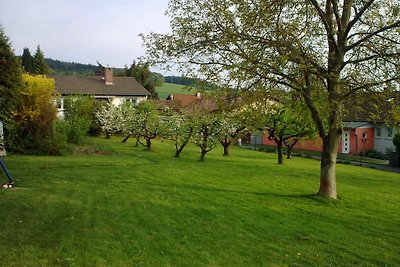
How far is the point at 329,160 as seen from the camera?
42.3 feet

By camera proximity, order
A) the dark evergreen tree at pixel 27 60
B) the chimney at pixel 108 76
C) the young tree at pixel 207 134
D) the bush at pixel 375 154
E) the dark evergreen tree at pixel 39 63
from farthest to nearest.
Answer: the dark evergreen tree at pixel 27 60 → the dark evergreen tree at pixel 39 63 → the chimney at pixel 108 76 → the bush at pixel 375 154 → the young tree at pixel 207 134

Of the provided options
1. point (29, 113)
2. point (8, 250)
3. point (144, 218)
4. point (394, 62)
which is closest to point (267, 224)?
point (144, 218)

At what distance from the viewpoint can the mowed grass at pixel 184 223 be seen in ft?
22.0

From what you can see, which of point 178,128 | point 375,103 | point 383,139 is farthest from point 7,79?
point 383,139

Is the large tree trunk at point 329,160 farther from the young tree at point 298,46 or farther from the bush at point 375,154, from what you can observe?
the bush at point 375,154

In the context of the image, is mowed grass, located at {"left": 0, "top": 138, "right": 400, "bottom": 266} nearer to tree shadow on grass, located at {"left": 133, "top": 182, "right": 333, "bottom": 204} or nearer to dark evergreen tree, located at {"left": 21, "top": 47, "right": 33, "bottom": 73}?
tree shadow on grass, located at {"left": 133, "top": 182, "right": 333, "bottom": 204}

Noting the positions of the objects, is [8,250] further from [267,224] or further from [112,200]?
[267,224]

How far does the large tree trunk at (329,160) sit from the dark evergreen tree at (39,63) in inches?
2660


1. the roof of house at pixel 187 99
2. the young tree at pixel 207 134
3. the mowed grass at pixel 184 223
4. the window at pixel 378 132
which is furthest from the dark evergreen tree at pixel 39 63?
the mowed grass at pixel 184 223

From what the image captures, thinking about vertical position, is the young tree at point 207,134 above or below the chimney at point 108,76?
below

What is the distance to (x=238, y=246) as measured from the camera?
748 centimetres

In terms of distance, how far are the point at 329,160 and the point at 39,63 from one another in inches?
2840

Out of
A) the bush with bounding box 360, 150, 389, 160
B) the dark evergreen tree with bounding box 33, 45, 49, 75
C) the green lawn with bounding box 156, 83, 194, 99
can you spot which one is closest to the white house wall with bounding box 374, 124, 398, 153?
the bush with bounding box 360, 150, 389, 160

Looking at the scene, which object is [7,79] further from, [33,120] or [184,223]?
[184,223]
